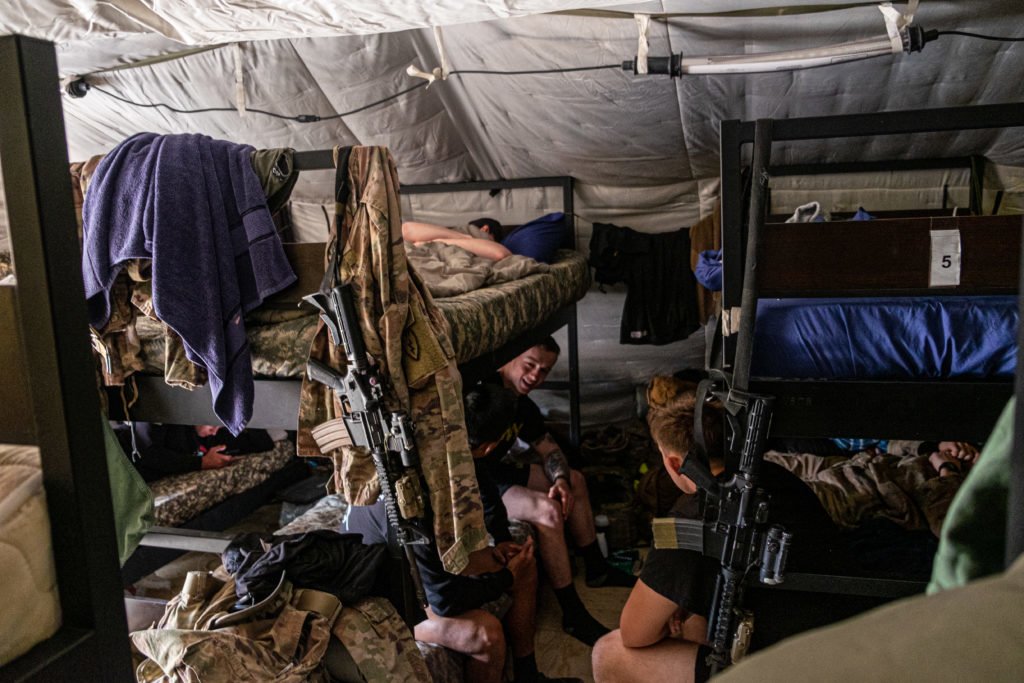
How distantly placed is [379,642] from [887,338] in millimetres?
1320

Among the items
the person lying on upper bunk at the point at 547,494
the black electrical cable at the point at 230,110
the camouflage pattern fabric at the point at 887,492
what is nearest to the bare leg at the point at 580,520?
the person lying on upper bunk at the point at 547,494

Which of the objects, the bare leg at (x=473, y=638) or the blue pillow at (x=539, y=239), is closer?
the bare leg at (x=473, y=638)

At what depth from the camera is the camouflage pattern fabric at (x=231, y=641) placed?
54.2 inches

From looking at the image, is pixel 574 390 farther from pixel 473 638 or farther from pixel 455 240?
pixel 473 638

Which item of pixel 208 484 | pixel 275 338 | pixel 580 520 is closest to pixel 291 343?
pixel 275 338

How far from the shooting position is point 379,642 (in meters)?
1.61

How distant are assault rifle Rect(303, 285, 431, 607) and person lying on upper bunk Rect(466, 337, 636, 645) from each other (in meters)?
0.84

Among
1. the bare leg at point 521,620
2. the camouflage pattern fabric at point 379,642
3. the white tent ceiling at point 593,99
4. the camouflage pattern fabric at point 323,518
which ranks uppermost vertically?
the white tent ceiling at point 593,99

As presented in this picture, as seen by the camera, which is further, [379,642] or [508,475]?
[508,475]

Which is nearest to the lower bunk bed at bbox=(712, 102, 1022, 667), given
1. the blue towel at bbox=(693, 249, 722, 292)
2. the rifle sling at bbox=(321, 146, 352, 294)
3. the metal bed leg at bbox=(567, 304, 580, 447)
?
the blue towel at bbox=(693, 249, 722, 292)

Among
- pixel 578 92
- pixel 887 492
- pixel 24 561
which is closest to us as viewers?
pixel 24 561

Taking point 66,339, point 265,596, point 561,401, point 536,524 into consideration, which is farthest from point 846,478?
point 66,339

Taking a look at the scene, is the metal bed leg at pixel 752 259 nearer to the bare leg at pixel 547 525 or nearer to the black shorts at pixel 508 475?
the bare leg at pixel 547 525

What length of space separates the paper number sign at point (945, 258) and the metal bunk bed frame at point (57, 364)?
59.5 inches
